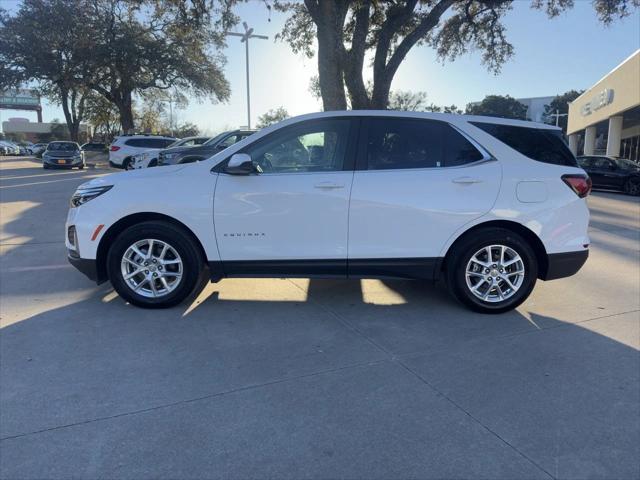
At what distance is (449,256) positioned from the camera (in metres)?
4.75

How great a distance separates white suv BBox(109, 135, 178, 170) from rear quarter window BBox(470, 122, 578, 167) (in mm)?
21460

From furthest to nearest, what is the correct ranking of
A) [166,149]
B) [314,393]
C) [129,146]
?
1. [129,146]
2. [166,149]
3. [314,393]

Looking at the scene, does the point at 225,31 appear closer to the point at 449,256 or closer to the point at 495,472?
the point at 449,256

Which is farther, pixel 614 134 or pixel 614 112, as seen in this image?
pixel 614 134

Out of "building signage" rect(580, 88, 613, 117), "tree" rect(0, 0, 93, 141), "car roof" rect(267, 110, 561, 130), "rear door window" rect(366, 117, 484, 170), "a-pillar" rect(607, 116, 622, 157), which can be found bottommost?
"rear door window" rect(366, 117, 484, 170)

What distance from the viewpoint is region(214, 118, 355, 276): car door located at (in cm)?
456

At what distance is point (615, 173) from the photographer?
19391 millimetres

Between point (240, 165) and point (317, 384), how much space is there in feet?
6.67

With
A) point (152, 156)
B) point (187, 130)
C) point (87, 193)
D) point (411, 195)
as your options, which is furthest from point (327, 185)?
point (187, 130)

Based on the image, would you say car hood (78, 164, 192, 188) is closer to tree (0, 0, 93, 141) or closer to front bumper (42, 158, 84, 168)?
front bumper (42, 158, 84, 168)

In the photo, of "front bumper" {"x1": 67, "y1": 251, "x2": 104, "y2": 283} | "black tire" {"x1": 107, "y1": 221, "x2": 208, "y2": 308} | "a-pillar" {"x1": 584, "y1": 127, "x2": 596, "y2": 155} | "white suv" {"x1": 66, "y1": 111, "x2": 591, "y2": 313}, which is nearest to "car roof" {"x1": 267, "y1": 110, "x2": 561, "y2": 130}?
"white suv" {"x1": 66, "y1": 111, "x2": 591, "y2": 313}

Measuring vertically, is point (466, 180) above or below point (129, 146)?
below

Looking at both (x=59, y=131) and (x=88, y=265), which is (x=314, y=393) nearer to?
(x=88, y=265)

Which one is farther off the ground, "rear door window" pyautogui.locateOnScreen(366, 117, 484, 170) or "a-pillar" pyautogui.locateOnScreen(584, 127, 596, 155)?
"a-pillar" pyautogui.locateOnScreen(584, 127, 596, 155)
